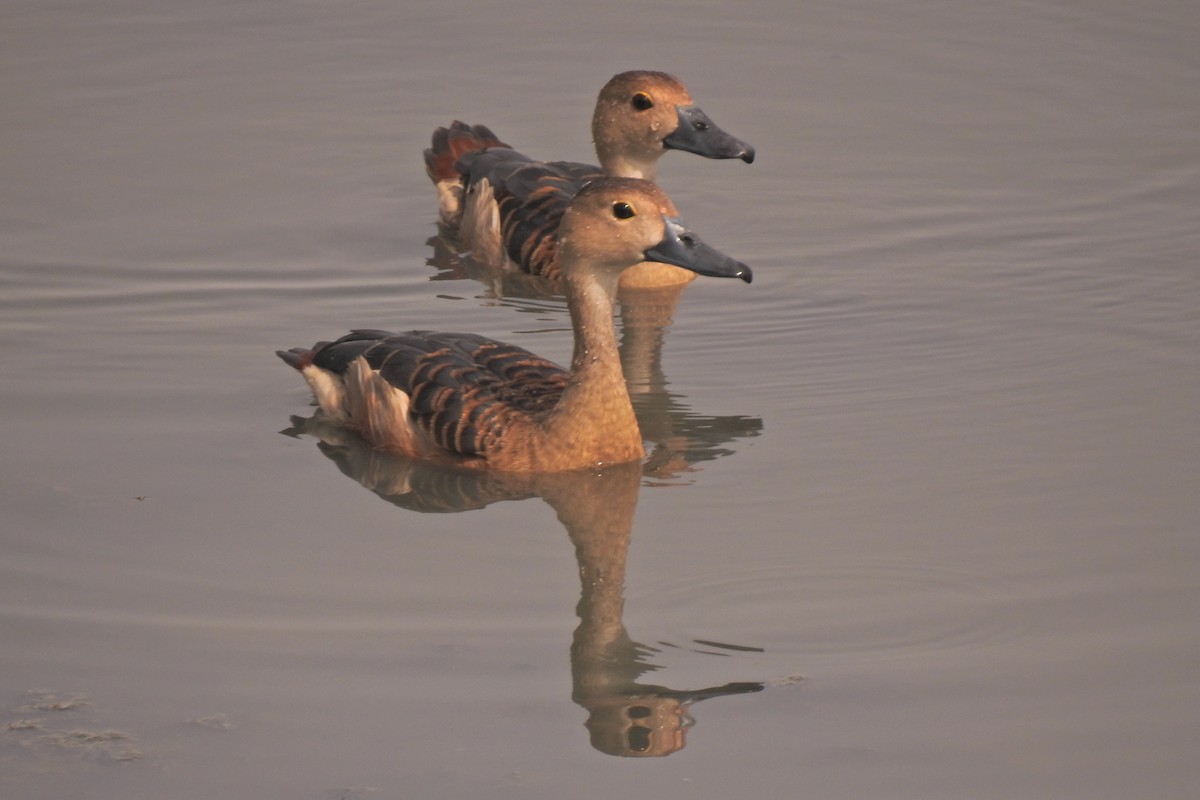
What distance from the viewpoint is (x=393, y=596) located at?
7.17 metres

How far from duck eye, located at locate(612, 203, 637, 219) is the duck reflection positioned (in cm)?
113

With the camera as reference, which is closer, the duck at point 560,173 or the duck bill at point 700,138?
the duck at point 560,173

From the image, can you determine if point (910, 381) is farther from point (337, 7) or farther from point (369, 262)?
point (337, 7)

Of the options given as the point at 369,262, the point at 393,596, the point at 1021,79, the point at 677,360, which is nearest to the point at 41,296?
the point at 369,262

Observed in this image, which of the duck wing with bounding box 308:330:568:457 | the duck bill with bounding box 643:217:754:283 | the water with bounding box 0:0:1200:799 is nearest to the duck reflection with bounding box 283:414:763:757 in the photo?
the water with bounding box 0:0:1200:799

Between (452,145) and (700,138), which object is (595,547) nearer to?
(700,138)

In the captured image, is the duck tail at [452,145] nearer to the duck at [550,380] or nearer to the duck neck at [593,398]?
the duck at [550,380]

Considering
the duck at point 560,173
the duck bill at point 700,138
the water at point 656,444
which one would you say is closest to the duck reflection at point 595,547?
the water at point 656,444

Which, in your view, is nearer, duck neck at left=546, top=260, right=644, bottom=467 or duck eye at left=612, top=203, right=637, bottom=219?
duck neck at left=546, top=260, right=644, bottom=467

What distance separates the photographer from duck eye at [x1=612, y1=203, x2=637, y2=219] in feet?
28.5

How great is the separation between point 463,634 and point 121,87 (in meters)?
9.02

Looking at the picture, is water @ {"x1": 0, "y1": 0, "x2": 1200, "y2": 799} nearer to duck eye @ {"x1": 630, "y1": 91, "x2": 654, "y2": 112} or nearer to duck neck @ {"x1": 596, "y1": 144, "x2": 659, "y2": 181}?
duck neck @ {"x1": 596, "y1": 144, "x2": 659, "y2": 181}

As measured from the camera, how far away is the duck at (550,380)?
27.8ft

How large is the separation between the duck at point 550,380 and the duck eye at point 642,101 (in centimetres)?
338
